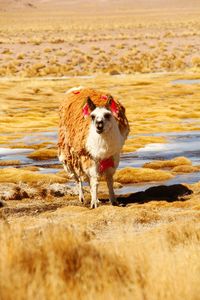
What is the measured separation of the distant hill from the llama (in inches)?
5919

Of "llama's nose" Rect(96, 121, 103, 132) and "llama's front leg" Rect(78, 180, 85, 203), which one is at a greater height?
"llama's nose" Rect(96, 121, 103, 132)

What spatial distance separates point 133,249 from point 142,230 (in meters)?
2.71

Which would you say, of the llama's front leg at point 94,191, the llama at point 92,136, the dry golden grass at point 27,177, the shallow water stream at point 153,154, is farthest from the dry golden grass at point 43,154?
the llama's front leg at point 94,191

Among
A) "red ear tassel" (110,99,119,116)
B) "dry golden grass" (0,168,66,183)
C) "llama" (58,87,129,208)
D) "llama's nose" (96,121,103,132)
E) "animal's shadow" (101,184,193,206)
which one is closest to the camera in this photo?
"llama's nose" (96,121,103,132)

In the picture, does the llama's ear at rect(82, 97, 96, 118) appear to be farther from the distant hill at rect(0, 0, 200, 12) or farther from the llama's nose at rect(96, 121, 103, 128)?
the distant hill at rect(0, 0, 200, 12)

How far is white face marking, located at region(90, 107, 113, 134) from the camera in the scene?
935 centimetres

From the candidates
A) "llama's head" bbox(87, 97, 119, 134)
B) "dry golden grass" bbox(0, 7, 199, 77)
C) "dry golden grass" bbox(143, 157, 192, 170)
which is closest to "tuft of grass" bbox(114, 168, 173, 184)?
"dry golden grass" bbox(143, 157, 192, 170)

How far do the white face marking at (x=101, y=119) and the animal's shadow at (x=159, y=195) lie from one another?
4.21ft

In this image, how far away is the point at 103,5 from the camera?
180 metres

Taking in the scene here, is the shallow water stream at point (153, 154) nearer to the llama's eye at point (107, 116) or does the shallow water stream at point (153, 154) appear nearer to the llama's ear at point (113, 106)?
the llama's ear at point (113, 106)

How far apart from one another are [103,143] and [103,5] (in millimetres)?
173810

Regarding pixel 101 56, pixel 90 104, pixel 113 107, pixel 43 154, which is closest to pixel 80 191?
pixel 113 107

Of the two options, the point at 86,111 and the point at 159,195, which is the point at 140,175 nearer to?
the point at 159,195

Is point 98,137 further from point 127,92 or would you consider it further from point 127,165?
point 127,92
